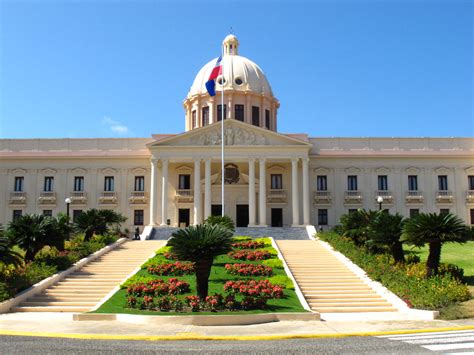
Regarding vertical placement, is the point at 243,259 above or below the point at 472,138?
below

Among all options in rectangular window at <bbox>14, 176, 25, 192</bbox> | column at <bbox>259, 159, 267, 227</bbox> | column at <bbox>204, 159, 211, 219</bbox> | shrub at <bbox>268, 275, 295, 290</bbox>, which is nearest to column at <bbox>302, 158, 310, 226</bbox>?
column at <bbox>259, 159, 267, 227</bbox>

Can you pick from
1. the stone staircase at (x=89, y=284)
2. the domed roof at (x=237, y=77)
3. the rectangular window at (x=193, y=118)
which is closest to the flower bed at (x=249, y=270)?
the stone staircase at (x=89, y=284)

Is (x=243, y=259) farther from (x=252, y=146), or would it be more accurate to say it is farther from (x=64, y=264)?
(x=252, y=146)

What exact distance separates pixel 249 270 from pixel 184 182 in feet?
89.4

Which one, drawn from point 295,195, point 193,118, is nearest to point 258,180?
point 295,195

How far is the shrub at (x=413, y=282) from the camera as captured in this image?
19453mm

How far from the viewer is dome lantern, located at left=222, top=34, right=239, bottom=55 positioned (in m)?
63.8

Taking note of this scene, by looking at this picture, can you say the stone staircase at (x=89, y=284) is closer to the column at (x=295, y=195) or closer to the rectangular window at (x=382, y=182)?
the column at (x=295, y=195)

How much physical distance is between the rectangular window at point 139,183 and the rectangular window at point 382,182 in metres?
23.7

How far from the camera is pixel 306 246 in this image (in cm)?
3394

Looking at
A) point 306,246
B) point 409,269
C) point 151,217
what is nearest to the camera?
point 409,269

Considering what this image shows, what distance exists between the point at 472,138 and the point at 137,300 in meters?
44.3

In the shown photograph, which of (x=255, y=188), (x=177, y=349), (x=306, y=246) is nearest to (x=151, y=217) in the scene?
(x=255, y=188)

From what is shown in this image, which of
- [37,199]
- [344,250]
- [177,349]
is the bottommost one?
[177,349]
